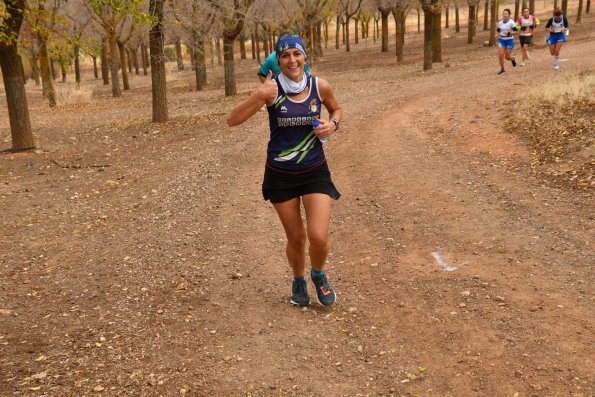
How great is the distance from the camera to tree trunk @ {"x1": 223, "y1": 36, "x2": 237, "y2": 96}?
19.0m

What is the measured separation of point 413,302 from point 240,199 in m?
3.83

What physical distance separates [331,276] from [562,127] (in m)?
5.97

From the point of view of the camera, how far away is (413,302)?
4.52 meters

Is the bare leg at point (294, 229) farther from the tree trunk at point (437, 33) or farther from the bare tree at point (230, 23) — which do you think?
the tree trunk at point (437, 33)

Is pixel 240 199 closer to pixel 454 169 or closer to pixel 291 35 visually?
pixel 454 169

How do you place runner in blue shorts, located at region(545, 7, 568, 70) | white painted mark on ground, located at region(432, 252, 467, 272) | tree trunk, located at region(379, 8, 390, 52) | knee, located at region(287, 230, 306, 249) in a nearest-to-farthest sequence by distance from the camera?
knee, located at region(287, 230, 306, 249), white painted mark on ground, located at region(432, 252, 467, 272), runner in blue shorts, located at region(545, 7, 568, 70), tree trunk, located at region(379, 8, 390, 52)

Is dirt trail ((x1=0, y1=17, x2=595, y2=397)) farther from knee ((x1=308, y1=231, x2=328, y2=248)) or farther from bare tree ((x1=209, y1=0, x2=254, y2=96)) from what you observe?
bare tree ((x1=209, y1=0, x2=254, y2=96))

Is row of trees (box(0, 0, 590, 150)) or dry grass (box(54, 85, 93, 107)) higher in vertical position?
row of trees (box(0, 0, 590, 150))

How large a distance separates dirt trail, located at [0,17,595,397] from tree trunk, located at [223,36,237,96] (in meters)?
9.75

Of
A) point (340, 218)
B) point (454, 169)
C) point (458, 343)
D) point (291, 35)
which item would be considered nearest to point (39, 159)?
point (340, 218)

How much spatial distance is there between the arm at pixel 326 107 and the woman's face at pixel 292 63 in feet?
0.77

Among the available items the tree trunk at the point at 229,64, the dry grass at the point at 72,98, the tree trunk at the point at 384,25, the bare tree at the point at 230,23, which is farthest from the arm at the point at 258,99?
the tree trunk at the point at 384,25

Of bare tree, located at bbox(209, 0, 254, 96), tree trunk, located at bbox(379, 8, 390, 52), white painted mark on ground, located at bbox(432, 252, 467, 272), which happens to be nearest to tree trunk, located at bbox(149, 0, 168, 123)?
bare tree, located at bbox(209, 0, 254, 96)

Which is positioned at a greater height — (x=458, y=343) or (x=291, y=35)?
(x=291, y=35)
